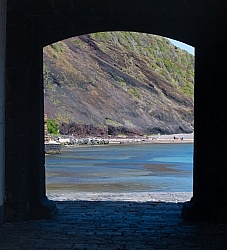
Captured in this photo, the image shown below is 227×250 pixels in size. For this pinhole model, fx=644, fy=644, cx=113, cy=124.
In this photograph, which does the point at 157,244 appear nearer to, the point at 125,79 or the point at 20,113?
the point at 20,113

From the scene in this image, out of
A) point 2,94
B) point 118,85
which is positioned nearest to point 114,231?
point 2,94

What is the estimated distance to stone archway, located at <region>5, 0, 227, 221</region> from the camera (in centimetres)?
782

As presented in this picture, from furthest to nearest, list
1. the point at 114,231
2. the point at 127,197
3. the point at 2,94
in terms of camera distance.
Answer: the point at 127,197 → the point at 2,94 → the point at 114,231

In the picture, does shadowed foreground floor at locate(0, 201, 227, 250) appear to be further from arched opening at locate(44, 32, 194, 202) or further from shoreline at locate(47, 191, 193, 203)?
arched opening at locate(44, 32, 194, 202)

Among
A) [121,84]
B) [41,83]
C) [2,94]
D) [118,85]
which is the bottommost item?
[2,94]

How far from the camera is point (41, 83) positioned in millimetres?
8320

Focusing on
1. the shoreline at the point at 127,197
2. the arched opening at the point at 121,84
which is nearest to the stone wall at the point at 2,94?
the shoreline at the point at 127,197

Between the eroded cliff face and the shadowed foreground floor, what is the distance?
60060 millimetres

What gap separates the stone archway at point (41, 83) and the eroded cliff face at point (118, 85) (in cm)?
6025

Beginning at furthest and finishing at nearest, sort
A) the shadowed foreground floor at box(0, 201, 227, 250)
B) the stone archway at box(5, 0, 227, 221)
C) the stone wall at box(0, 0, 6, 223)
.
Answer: the stone archway at box(5, 0, 227, 221)
the stone wall at box(0, 0, 6, 223)
the shadowed foreground floor at box(0, 201, 227, 250)

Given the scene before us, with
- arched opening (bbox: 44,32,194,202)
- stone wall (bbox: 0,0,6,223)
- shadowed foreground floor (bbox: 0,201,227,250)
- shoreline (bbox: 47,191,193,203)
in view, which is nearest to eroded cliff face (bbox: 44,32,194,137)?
arched opening (bbox: 44,32,194,202)

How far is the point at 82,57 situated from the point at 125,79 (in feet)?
25.9

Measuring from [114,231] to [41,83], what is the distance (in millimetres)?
2319

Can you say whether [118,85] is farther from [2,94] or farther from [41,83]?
[2,94]
